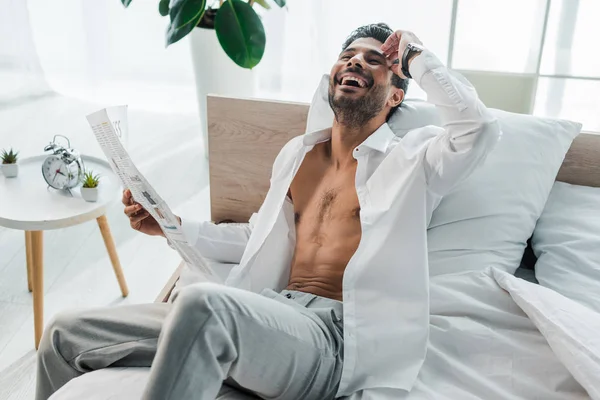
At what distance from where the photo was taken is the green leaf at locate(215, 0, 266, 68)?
2.29 m

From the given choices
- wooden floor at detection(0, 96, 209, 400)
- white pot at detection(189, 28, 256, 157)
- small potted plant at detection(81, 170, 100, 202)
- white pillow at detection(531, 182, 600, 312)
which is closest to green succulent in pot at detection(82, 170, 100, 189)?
small potted plant at detection(81, 170, 100, 202)

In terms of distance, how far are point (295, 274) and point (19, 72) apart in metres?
2.79

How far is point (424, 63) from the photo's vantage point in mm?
1302

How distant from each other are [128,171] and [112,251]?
2.82 feet

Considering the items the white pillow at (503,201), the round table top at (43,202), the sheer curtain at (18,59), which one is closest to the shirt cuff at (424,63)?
the white pillow at (503,201)

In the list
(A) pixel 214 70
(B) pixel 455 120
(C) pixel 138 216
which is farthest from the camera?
(A) pixel 214 70

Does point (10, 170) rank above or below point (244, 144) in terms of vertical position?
below

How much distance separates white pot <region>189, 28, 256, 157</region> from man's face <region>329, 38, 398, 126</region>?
1.35m

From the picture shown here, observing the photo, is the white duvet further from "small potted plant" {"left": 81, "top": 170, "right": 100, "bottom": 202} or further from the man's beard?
"small potted plant" {"left": 81, "top": 170, "right": 100, "bottom": 202}

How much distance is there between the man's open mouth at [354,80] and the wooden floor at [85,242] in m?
1.06

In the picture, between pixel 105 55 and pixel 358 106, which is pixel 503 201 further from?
pixel 105 55

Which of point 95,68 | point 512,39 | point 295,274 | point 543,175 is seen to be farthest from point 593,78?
point 95,68

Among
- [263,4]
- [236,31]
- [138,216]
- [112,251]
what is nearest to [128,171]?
[138,216]

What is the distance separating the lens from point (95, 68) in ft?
12.3
